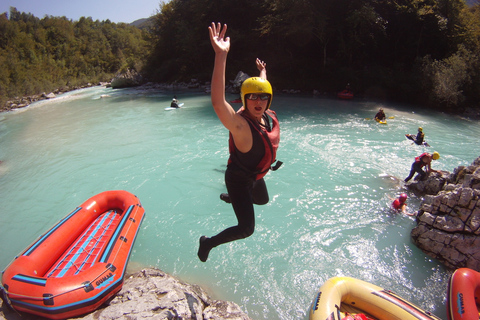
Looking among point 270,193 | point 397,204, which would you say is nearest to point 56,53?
point 270,193

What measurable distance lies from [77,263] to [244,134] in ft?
11.0

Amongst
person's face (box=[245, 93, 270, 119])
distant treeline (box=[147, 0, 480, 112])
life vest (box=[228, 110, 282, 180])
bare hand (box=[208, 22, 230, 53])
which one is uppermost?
distant treeline (box=[147, 0, 480, 112])

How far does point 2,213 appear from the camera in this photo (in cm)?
596

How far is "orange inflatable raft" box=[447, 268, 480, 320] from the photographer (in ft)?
9.36

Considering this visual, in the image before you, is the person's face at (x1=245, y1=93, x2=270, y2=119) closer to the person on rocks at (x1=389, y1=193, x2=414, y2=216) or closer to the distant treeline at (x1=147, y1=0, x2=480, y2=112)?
the person on rocks at (x1=389, y1=193, x2=414, y2=216)

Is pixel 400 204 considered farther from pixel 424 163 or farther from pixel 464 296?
Result: pixel 464 296

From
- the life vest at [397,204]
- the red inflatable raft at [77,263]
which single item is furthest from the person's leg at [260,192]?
the life vest at [397,204]

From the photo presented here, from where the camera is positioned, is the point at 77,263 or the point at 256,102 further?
the point at 77,263

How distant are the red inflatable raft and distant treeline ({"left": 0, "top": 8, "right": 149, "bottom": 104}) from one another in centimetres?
2329

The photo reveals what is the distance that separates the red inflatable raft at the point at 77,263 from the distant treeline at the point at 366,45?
49.3 feet

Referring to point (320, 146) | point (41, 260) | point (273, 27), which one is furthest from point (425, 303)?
point (273, 27)

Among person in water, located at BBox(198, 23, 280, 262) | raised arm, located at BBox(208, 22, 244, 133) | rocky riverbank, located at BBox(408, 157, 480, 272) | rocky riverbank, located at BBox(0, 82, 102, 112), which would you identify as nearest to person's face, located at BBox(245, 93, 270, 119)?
person in water, located at BBox(198, 23, 280, 262)

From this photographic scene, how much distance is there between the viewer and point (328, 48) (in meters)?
19.9

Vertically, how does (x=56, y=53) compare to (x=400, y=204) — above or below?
above
